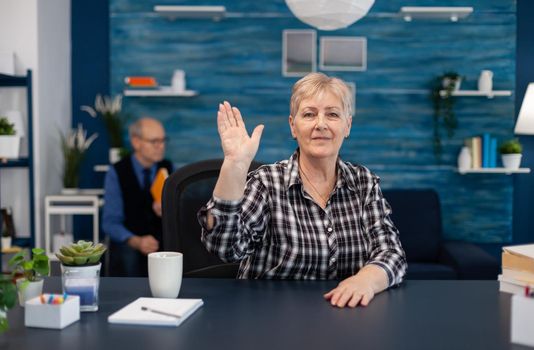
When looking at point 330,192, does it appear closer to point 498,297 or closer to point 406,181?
point 498,297

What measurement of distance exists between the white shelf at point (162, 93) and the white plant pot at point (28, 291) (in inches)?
122

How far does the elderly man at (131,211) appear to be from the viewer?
3.80m

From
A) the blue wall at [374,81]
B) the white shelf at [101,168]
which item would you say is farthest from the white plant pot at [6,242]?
the blue wall at [374,81]

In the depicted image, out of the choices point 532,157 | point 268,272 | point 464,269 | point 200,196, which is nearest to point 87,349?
point 268,272

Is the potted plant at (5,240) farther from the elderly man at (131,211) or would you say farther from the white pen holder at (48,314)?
the white pen holder at (48,314)

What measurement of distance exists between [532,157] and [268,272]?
335 centimetres

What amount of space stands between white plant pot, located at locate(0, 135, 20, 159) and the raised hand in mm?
2619

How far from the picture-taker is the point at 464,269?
157 inches

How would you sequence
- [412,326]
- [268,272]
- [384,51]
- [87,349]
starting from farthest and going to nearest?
[384,51] < [268,272] < [412,326] < [87,349]

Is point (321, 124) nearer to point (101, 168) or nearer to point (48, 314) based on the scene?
point (48, 314)

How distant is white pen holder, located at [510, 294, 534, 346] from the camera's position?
127cm

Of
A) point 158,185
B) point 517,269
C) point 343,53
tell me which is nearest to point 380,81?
point 343,53

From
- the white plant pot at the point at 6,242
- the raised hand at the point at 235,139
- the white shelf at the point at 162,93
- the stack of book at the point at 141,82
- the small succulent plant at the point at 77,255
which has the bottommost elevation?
the white plant pot at the point at 6,242

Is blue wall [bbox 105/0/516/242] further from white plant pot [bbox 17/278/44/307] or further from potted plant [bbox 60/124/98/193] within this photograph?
white plant pot [bbox 17/278/44/307]
